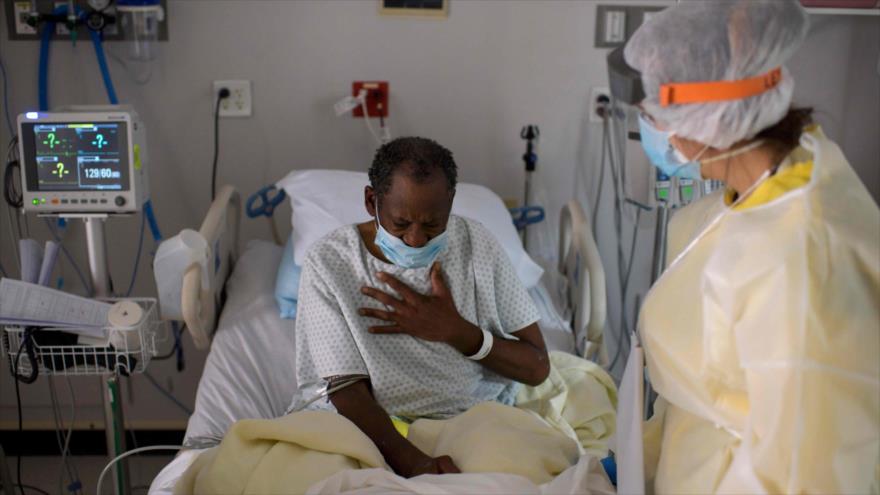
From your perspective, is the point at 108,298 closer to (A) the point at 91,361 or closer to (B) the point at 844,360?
(A) the point at 91,361

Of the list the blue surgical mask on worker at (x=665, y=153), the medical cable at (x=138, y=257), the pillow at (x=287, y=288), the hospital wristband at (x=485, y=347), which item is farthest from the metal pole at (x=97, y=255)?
the blue surgical mask on worker at (x=665, y=153)

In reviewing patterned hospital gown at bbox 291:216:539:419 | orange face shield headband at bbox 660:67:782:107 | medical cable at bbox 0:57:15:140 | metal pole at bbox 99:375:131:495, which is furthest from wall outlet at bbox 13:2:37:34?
orange face shield headband at bbox 660:67:782:107

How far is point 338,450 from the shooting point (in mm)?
1518

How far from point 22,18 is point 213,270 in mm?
1034

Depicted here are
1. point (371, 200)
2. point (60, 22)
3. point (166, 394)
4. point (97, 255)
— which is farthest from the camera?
point (166, 394)

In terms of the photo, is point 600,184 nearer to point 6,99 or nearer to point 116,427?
point 116,427

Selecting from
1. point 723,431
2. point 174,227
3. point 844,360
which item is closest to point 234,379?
point 174,227

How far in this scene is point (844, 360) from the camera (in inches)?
43.3

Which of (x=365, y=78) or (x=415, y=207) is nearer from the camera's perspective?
(x=415, y=207)

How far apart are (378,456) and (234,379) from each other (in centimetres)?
69

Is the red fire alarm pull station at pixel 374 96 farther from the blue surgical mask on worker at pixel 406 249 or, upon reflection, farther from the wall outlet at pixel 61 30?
the blue surgical mask on worker at pixel 406 249

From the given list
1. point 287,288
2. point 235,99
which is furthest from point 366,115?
point 287,288

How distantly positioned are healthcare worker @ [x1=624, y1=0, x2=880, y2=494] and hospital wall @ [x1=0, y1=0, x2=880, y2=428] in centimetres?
145

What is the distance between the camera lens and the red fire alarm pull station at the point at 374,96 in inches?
106
